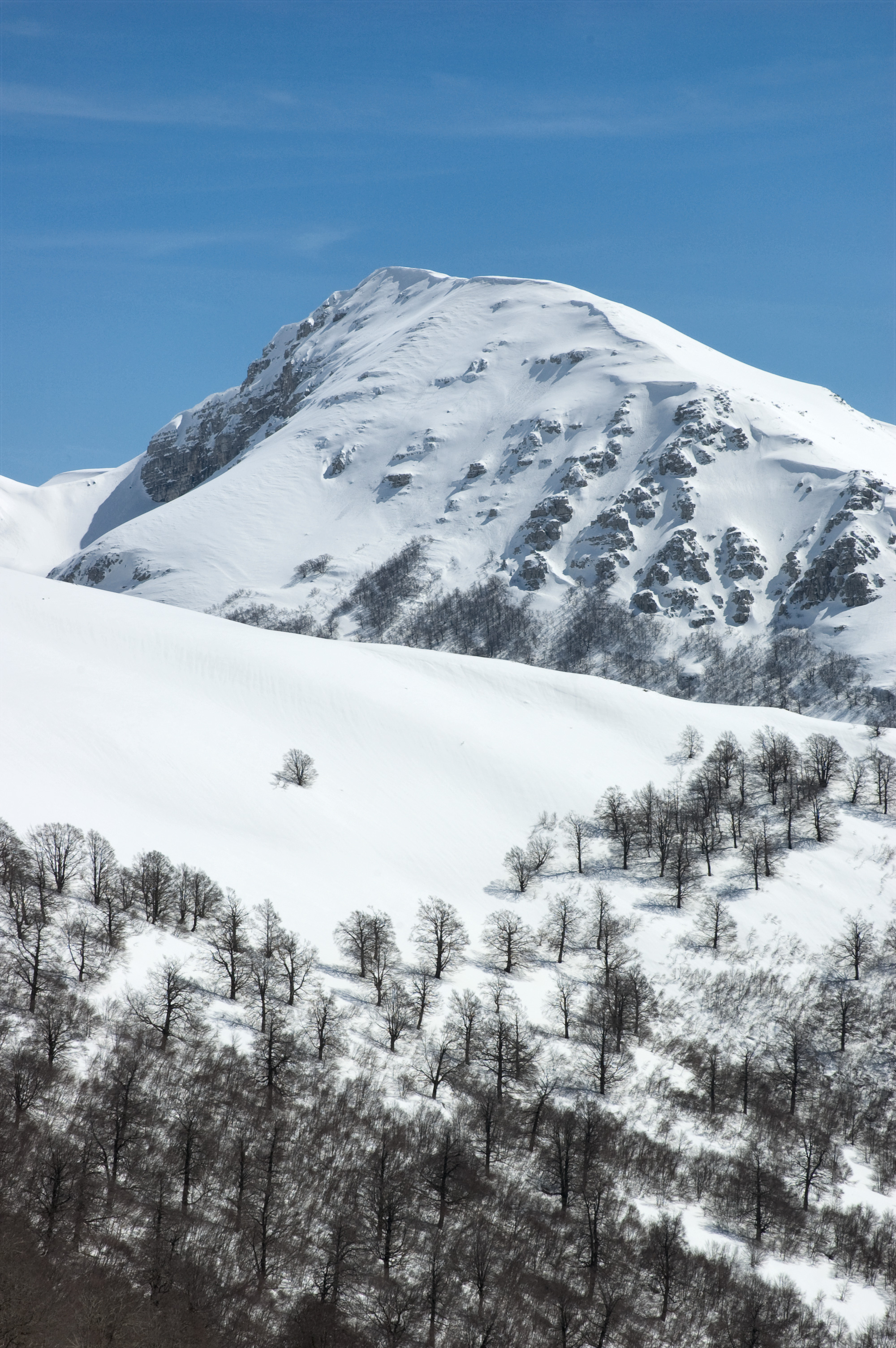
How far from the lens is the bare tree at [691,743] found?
113000 millimetres

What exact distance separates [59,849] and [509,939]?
127 ft

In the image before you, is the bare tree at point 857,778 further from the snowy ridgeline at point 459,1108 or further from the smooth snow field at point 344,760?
the snowy ridgeline at point 459,1108

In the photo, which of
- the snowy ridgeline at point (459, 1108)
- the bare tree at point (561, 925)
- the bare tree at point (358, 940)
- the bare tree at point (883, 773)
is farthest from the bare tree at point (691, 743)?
the bare tree at point (358, 940)

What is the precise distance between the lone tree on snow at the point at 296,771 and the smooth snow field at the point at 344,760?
1.36 meters

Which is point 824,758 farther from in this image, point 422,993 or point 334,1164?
Result: point 334,1164

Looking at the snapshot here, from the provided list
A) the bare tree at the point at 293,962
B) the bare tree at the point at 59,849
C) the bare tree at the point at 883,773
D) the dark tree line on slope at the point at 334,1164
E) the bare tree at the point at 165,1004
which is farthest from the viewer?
the bare tree at the point at 883,773

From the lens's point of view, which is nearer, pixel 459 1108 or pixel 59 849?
pixel 459 1108

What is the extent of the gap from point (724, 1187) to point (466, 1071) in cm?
1797

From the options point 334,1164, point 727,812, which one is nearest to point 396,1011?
point 334,1164

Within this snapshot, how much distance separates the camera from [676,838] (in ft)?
322

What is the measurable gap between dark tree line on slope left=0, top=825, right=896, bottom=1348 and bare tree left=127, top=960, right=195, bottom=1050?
0.73ft

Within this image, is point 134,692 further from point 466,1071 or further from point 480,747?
point 466,1071

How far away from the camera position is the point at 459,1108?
58.5 metres

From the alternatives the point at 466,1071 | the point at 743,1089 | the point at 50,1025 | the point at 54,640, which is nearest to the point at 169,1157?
the point at 50,1025
